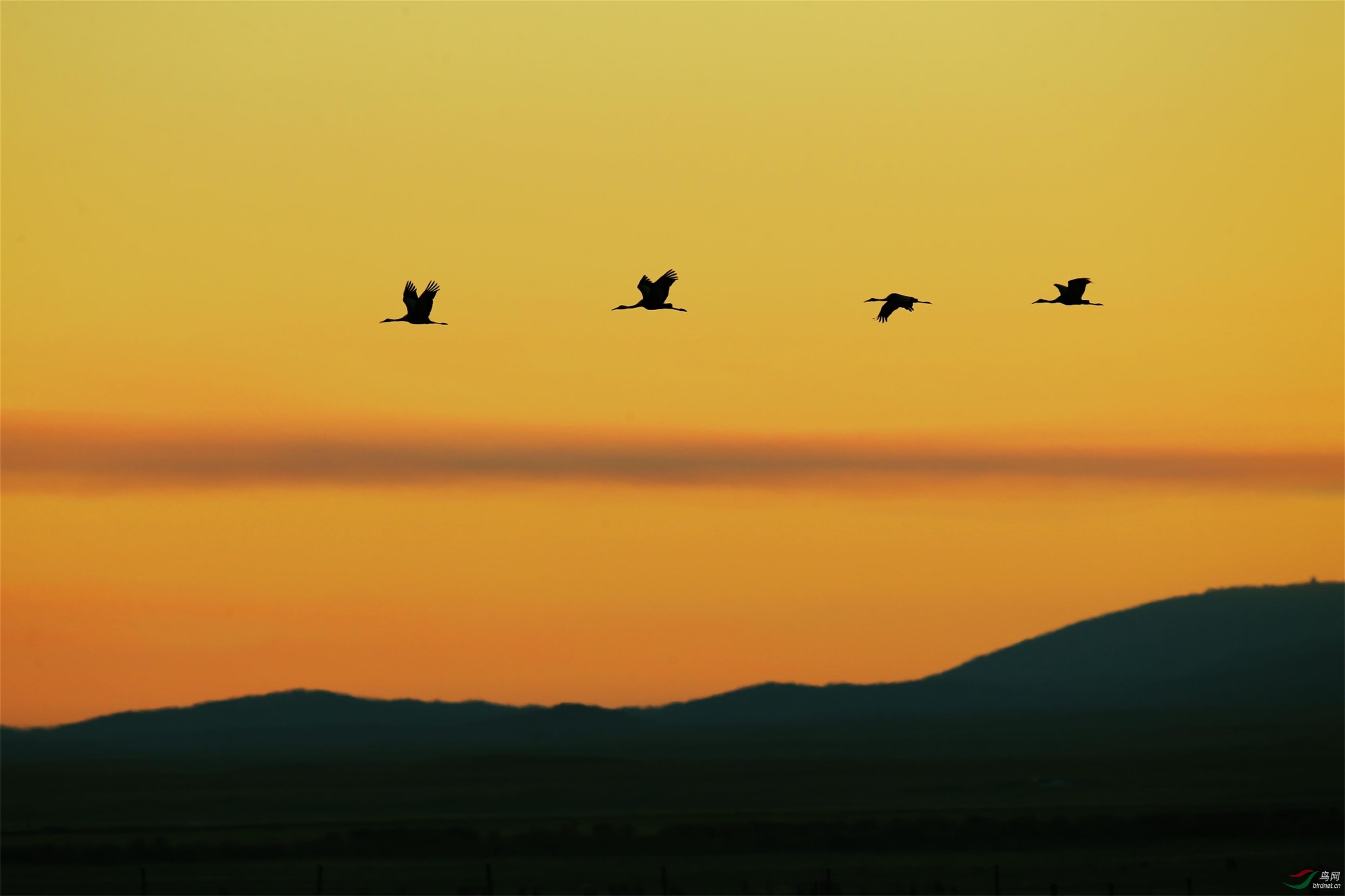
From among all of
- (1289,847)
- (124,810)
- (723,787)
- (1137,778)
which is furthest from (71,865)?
(1137,778)

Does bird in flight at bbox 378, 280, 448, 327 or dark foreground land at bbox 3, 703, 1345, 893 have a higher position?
bird in flight at bbox 378, 280, 448, 327

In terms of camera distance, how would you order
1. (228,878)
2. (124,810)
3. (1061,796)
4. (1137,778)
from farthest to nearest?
(1137,778), (124,810), (1061,796), (228,878)

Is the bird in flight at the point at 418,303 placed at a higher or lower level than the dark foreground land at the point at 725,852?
higher

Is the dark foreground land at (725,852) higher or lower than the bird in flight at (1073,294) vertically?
lower

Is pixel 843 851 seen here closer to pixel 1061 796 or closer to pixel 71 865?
pixel 71 865

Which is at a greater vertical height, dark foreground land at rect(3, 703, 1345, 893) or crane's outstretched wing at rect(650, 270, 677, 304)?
crane's outstretched wing at rect(650, 270, 677, 304)

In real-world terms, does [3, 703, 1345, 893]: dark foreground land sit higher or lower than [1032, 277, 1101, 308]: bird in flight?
lower

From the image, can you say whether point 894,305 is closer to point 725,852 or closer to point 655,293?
point 655,293

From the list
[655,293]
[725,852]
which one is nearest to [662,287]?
[655,293]

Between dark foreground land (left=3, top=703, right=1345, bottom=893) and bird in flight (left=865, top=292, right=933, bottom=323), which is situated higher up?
bird in flight (left=865, top=292, right=933, bottom=323)

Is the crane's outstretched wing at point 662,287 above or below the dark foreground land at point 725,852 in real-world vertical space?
above

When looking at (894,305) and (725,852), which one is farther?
(725,852)

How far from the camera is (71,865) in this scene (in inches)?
3287

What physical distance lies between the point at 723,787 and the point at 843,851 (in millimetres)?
106329
